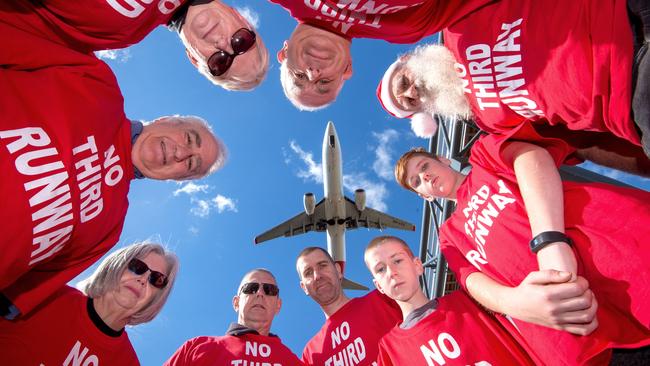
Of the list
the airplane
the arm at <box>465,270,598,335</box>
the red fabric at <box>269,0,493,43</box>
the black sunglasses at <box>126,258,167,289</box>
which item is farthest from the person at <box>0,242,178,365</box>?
the airplane

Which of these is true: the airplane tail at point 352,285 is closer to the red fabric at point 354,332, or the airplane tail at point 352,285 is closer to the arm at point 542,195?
the red fabric at point 354,332

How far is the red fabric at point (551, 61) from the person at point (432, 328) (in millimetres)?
1269

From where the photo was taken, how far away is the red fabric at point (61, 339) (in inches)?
95.0

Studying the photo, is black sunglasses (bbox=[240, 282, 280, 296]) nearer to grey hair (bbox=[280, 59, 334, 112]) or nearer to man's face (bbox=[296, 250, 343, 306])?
man's face (bbox=[296, 250, 343, 306])

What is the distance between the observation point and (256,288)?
3914 millimetres

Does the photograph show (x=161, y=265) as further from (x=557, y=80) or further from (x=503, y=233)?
(x=557, y=80)

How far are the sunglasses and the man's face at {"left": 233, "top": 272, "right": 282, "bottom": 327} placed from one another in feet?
Result: 7.69

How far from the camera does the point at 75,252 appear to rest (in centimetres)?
219

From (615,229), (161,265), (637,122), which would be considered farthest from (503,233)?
(161,265)

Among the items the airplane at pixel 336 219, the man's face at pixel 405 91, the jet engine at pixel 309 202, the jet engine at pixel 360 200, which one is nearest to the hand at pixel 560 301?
the man's face at pixel 405 91

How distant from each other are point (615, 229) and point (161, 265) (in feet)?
10.2

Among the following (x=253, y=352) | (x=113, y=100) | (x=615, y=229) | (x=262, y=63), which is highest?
(x=262, y=63)

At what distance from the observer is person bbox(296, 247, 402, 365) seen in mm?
3408

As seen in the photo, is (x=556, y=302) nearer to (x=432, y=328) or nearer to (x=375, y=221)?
(x=432, y=328)
